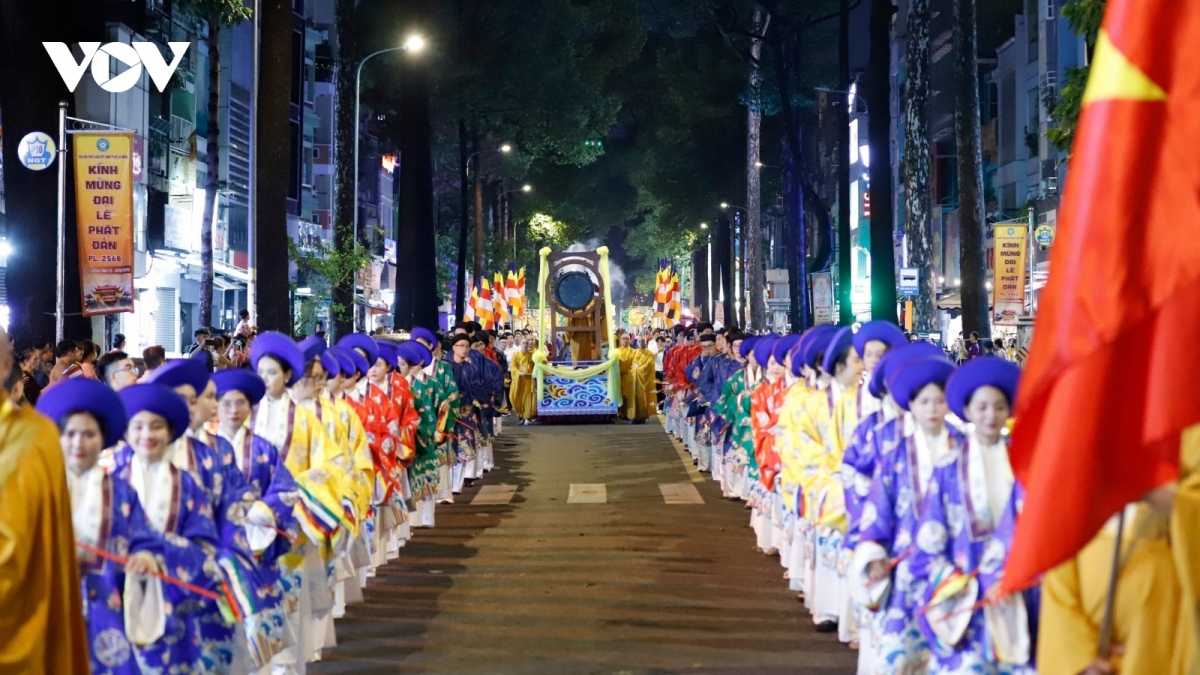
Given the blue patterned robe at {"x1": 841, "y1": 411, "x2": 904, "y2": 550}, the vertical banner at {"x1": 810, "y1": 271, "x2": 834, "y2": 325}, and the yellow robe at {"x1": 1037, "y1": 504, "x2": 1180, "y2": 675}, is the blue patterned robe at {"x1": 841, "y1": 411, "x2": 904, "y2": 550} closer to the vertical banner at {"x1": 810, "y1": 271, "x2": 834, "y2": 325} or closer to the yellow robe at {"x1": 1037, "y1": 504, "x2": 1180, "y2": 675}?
the yellow robe at {"x1": 1037, "y1": 504, "x2": 1180, "y2": 675}

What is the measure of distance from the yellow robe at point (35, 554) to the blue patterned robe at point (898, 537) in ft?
11.5

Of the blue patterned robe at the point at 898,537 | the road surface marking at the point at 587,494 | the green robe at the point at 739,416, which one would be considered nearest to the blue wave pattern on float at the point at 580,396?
the road surface marking at the point at 587,494

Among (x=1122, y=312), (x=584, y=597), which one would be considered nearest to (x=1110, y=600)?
(x=1122, y=312)

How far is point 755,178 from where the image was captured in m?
50.1

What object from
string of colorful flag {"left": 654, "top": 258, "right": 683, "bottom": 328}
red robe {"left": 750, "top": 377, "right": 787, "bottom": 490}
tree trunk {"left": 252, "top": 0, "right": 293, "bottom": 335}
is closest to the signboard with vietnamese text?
string of colorful flag {"left": 654, "top": 258, "right": 683, "bottom": 328}

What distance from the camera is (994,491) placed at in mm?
6848

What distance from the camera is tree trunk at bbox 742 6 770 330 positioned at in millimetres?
45125

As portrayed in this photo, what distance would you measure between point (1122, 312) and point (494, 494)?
16714 mm

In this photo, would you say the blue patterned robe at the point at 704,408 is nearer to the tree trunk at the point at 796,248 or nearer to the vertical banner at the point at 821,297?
the vertical banner at the point at 821,297

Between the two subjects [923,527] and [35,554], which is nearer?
[35,554]

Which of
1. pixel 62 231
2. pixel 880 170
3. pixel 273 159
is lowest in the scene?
pixel 62 231

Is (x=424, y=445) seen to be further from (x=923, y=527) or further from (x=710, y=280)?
(x=710, y=280)

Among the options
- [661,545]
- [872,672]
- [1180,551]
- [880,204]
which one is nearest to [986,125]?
[880,204]

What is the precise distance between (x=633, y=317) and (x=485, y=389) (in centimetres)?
8034
